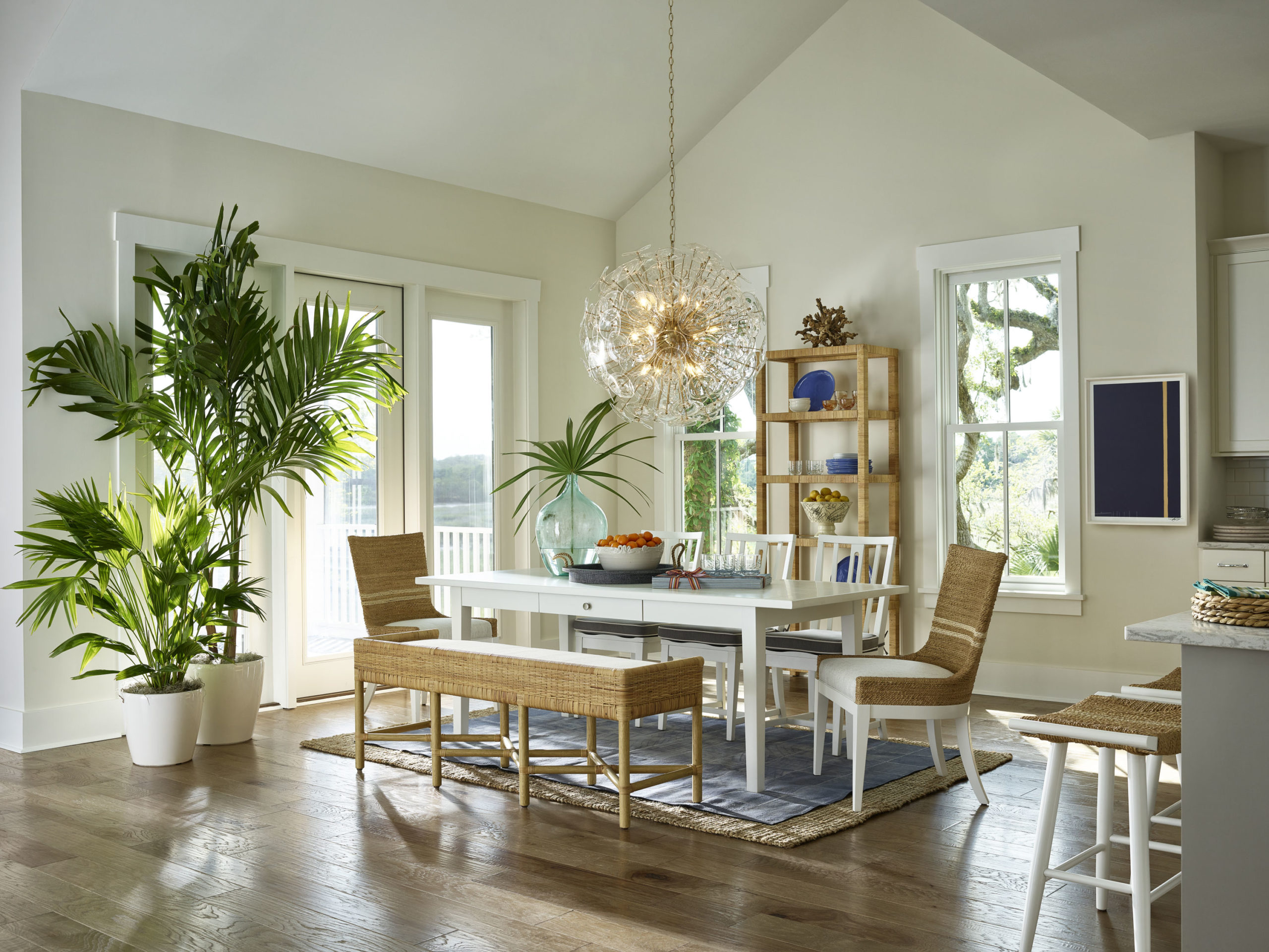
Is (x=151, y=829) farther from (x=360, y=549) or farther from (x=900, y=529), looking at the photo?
(x=900, y=529)

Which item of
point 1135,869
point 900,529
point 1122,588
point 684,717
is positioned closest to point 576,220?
point 900,529

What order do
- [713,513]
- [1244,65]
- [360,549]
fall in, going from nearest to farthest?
[1244,65], [360,549], [713,513]

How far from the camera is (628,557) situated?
15.0ft

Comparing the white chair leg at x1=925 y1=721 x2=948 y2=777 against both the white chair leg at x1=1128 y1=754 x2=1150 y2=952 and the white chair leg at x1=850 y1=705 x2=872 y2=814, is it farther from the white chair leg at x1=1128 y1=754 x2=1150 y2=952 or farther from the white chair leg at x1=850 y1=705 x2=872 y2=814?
the white chair leg at x1=1128 y1=754 x2=1150 y2=952

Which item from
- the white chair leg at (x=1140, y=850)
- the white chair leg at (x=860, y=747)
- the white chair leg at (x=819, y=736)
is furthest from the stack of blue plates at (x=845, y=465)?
the white chair leg at (x=1140, y=850)

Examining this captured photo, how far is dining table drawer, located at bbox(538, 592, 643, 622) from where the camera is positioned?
14.0 ft

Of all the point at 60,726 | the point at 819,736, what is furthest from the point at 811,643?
the point at 60,726

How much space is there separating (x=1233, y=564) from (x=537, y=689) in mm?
3416

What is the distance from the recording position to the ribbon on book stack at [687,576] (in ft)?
14.3

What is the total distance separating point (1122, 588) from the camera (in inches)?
221

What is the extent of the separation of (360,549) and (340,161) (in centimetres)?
219

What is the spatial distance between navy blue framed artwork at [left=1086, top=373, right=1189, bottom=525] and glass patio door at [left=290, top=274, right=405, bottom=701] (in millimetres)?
3732

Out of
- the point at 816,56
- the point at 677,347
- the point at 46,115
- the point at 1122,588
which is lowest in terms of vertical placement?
the point at 1122,588

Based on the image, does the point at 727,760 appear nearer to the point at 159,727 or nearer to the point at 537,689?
the point at 537,689
